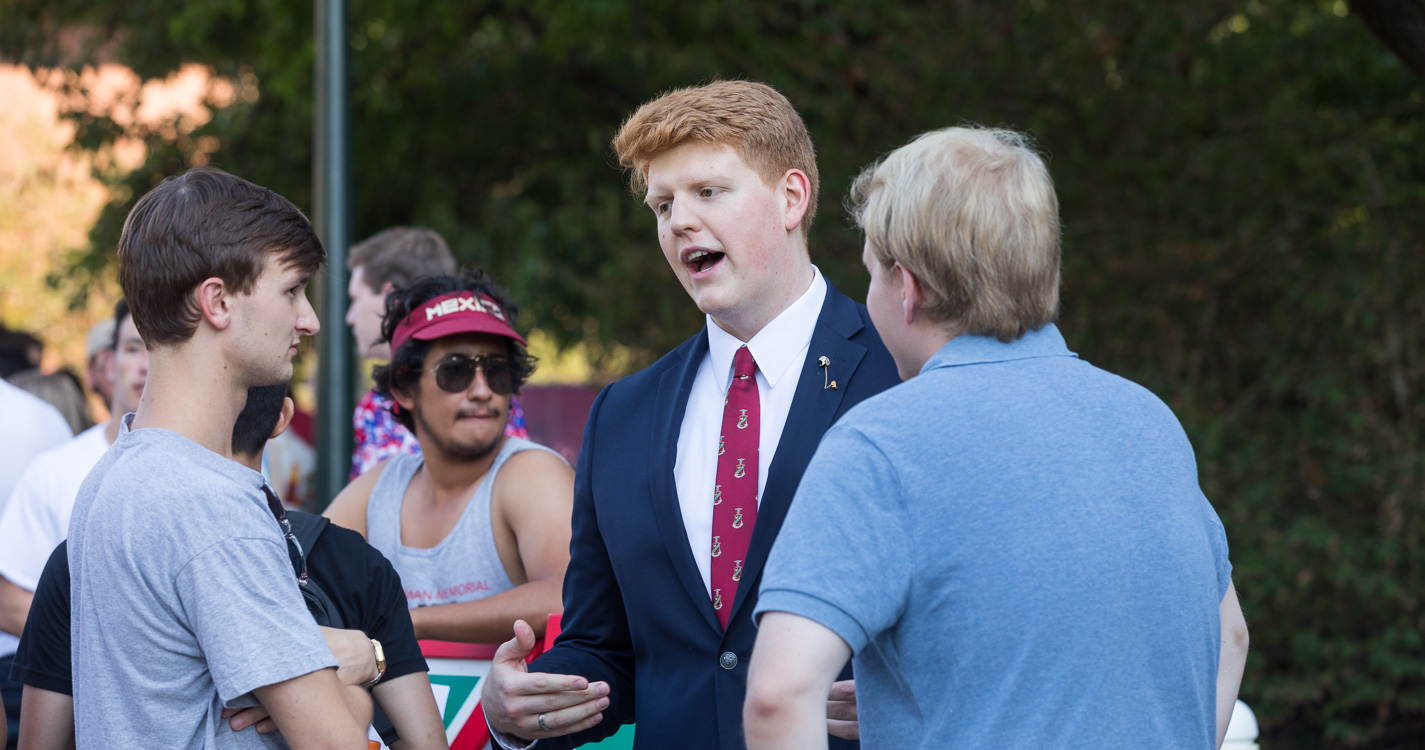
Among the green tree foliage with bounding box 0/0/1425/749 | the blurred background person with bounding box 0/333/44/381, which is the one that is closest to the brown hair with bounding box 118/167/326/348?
the green tree foliage with bounding box 0/0/1425/749

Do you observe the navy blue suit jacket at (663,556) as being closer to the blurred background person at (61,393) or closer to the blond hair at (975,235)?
the blond hair at (975,235)

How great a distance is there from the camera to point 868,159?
24.7ft

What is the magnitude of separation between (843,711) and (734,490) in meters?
0.47

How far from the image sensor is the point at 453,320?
3287mm

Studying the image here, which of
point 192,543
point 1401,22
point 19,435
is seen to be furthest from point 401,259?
point 1401,22

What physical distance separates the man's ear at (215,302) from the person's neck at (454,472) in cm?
129

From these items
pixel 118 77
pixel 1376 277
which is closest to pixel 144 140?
pixel 118 77

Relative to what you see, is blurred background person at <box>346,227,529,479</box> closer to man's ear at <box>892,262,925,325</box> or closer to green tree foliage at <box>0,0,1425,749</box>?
green tree foliage at <box>0,0,1425,749</box>

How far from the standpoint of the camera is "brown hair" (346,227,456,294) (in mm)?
3953

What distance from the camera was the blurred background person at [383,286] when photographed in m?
3.93

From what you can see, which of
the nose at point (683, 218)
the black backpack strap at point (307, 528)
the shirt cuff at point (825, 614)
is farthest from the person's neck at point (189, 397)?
the shirt cuff at point (825, 614)

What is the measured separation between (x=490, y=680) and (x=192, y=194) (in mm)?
1016

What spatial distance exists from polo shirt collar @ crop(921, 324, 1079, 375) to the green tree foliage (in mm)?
4627

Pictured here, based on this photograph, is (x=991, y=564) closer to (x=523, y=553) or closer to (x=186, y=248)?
(x=186, y=248)
